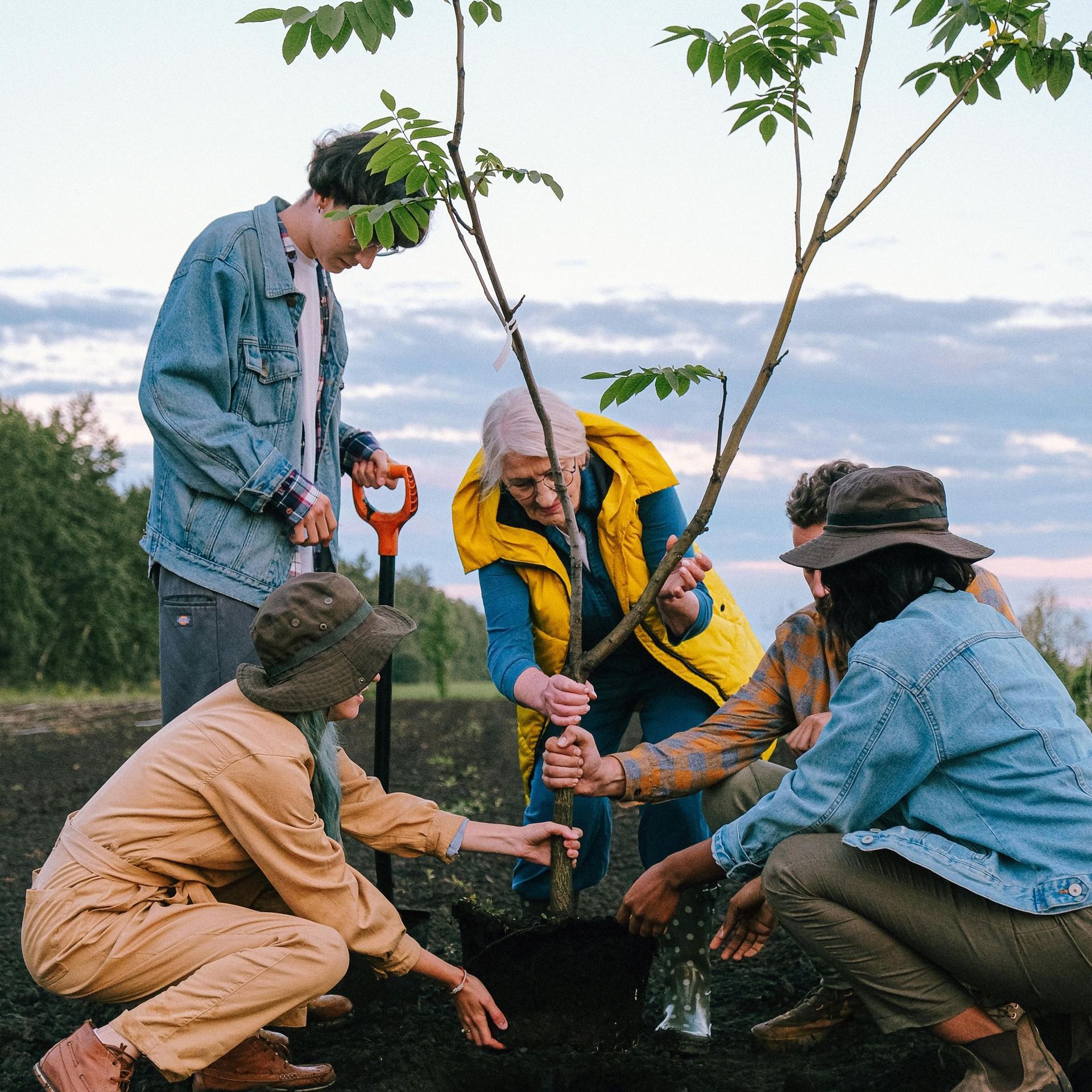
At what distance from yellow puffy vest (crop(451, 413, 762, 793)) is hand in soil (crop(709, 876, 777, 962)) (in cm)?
65

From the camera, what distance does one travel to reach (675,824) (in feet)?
11.2

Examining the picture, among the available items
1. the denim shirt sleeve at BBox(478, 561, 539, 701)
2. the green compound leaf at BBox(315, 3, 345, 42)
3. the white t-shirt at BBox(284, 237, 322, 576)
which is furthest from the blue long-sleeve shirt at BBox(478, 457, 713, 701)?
the green compound leaf at BBox(315, 3, 345, 42)

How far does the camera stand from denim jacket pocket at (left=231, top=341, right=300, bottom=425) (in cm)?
302

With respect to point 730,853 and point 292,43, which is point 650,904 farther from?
point 292,43

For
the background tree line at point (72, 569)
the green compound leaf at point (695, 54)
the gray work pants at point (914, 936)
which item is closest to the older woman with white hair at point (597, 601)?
the gray work pants at point (914, 936)

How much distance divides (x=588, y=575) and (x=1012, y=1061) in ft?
5.15

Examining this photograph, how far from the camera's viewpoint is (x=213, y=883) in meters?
2.78

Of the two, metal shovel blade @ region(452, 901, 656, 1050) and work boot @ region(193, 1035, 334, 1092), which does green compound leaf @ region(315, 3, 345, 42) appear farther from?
work boot @ region(193, 1035, 334, 1092)

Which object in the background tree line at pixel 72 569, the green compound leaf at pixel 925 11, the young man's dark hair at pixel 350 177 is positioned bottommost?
the background tree line at pixel 72 569

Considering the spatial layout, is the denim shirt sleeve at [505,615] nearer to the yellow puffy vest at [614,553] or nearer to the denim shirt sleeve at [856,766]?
the yellow puffy vest at [614,553]

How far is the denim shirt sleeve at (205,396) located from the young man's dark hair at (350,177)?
1.02 ft

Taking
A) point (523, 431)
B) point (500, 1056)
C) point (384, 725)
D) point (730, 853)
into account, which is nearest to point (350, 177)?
point (523, 431)

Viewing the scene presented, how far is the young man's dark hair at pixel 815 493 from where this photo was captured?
10.5ft

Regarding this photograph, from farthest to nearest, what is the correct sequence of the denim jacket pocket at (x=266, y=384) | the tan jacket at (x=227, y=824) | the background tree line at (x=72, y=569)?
1. the background tree line at (x=72, y=569)
2. the denim jacket pocket at (x=266, y=384)
3. the tan jacket at (x=227, y=824)
